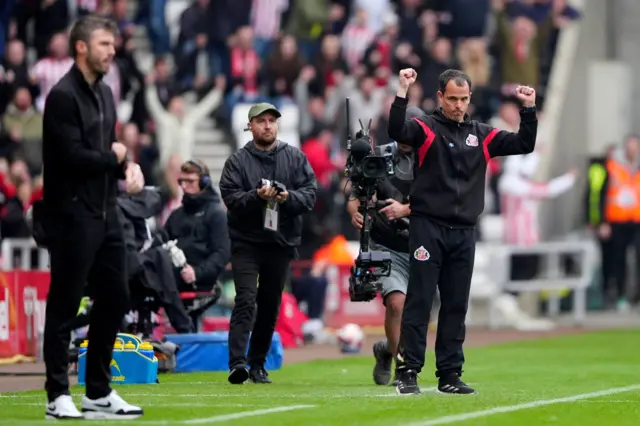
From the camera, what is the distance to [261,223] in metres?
15.0

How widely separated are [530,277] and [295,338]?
6106 millimetres

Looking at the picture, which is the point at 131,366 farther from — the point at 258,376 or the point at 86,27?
the point at 86,27

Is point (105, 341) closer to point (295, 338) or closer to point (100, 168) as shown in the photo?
point (100, 168)

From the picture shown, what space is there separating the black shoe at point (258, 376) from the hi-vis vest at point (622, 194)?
14039 mm

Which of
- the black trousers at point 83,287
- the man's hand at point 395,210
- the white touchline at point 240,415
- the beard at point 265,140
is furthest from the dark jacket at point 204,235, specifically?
the black trousers at point 83,287

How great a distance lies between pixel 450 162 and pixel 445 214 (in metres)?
0.37

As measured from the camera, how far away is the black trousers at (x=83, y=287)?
1090 centimetres

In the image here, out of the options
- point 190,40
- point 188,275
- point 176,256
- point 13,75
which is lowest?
point 188,275

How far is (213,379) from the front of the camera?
1547 centimetres

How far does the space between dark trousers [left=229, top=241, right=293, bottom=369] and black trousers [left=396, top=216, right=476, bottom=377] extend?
211cm

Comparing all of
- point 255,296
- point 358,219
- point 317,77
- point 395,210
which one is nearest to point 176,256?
point 255,296

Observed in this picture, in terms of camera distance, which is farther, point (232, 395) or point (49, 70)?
point (49, 70)

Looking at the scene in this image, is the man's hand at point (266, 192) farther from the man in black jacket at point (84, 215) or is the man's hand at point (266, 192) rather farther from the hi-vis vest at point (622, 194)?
the hi-vis vest at point (622, 194)

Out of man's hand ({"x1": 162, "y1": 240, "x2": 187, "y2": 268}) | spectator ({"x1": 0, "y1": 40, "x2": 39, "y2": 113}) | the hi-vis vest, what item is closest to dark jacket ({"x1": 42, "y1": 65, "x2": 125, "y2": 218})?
man's hand ({"x1": 162, "y1": 240, "x2": 187, "y2": 268})
